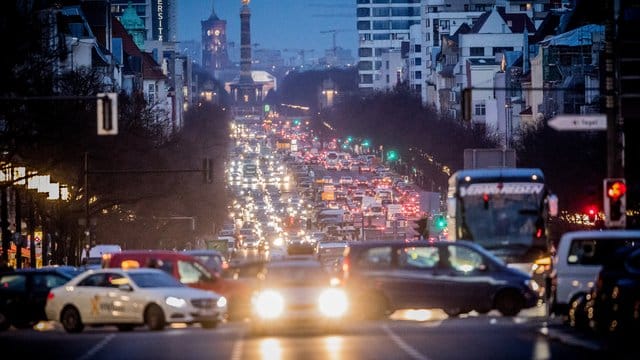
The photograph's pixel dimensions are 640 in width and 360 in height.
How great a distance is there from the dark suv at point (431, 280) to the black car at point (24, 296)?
344 inches

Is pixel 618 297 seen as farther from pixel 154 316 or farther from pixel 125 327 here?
pixel 125 327

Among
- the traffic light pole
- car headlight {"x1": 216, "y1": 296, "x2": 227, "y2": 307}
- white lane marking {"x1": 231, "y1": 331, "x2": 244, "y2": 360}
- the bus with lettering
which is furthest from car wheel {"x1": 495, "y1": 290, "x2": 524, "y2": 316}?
the bus with lettering

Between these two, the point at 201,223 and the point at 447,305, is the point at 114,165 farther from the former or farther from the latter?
the point at 447,305

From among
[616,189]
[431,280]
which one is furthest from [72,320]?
[616,189]

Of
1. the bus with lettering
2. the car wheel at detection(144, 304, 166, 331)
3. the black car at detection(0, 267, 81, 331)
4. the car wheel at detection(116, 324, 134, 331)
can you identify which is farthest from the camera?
the bus with lettering

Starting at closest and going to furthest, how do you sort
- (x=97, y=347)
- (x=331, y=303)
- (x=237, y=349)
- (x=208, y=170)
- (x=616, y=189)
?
(x=237, y=349)
(x=97, y=347)
(x=331, y=303)
(x=616, y=189)
(x=208, y=170)

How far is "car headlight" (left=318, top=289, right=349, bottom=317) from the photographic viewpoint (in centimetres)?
3494

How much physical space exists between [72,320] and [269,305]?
20.9 feet

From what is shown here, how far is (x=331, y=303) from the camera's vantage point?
115 feet

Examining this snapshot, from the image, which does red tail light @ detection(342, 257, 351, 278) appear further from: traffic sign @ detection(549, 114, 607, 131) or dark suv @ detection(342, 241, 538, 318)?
traffic sign @ detection(549, 114, 607, 131)

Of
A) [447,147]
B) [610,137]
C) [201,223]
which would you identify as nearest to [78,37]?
[201,223]

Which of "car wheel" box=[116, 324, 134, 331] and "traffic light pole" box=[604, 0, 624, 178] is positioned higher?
"traffic light pole" box=[604, 0, 624, 178]

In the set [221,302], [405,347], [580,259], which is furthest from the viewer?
[221,302]

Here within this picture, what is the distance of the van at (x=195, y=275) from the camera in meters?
43.9
